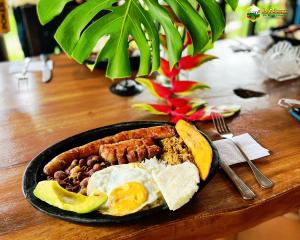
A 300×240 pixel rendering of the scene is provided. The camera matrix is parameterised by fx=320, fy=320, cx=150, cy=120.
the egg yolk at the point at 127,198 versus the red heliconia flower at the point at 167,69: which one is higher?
the red heliconia flower at the point at 167,69

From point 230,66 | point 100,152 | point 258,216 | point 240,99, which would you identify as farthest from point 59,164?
point 230,66

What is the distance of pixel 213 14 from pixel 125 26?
0.28 m

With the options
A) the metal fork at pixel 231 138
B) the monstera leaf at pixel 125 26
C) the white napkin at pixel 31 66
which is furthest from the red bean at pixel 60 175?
the white napkin at pixel 31 66

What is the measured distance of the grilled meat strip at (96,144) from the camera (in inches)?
37.3

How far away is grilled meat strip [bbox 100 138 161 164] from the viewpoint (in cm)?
96

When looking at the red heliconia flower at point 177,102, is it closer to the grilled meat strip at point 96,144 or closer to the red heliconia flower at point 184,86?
the red heliconia flower at point 184,86

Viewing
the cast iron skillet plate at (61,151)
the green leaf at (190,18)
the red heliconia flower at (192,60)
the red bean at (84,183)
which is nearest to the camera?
the cast iron skillet plate at (61,151)

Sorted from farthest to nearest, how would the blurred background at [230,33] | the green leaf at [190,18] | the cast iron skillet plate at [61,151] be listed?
the blurred background at [230,33] < the green leaf at [190,18] < the cast iron skillet plate at [61,151]

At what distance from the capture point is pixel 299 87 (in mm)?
1546

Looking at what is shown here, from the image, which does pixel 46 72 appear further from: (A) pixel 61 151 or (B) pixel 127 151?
(B) pixel 127 151

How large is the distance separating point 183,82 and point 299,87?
1.99ft

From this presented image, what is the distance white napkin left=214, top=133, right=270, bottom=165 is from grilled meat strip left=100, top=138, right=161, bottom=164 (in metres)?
0.23

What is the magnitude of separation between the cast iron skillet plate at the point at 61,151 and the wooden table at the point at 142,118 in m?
0.05

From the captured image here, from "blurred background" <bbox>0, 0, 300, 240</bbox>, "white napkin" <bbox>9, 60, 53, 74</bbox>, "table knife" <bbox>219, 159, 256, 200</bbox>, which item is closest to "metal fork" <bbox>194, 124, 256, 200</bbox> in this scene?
"table knife" <bbox>219, 159, 256, 200</bbox>
